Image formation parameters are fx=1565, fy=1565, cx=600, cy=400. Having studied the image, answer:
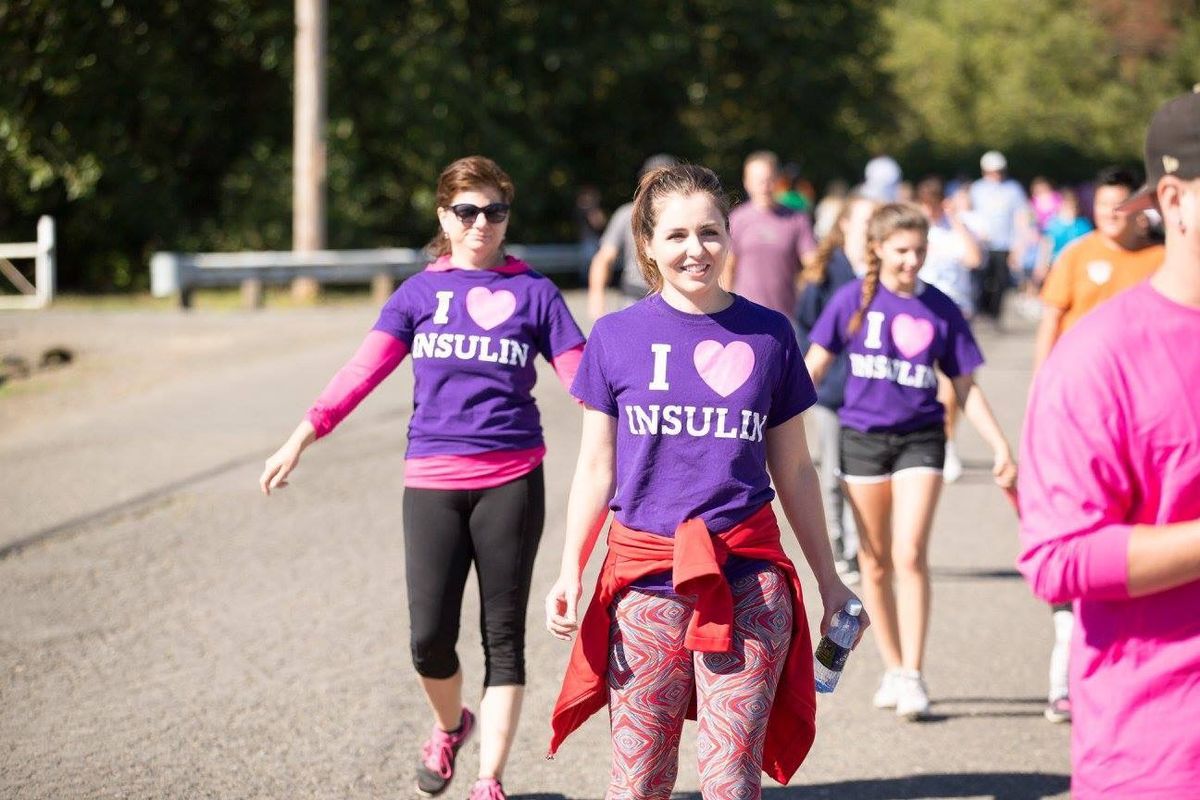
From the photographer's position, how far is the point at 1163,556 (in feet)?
7.28

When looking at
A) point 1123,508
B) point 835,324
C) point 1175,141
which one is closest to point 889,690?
point 835,324

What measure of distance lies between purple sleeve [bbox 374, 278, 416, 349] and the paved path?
1.48 m

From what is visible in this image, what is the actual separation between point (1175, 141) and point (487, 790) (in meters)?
3.16

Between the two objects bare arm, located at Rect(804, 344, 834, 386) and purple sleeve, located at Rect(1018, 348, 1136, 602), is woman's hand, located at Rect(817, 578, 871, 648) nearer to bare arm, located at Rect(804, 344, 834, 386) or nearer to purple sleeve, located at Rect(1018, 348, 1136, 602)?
purple sleeve, located at Rect(1018, 348, 1136, 602)

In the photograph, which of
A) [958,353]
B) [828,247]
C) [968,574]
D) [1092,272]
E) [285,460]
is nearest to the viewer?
[285,460]

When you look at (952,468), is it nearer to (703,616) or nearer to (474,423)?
(474,423)

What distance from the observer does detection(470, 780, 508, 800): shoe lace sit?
4.74 m

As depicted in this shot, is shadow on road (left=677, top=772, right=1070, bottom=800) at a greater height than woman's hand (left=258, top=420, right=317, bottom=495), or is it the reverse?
woman's hand (left=258, top=420, right=317, bottom=495)

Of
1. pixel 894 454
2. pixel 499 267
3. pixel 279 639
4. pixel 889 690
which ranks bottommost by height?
pixel 279 639

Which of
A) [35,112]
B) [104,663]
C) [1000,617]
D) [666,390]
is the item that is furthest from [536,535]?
[35,112]

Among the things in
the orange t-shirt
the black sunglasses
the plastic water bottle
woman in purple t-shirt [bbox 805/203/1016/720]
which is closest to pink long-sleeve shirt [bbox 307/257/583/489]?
the black sunglasses

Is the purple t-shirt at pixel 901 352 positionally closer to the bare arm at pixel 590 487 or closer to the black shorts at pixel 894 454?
the black shorts at pixel 894 454

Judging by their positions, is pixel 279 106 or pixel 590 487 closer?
pixel 590 487

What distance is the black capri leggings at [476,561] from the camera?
4754 mm
